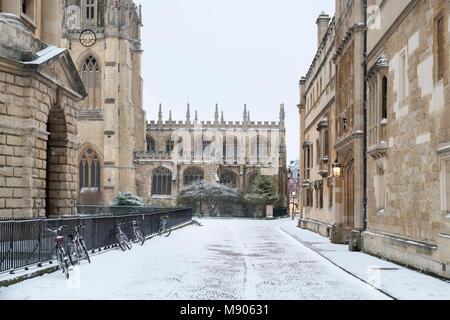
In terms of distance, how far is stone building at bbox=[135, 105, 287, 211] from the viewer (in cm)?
6725

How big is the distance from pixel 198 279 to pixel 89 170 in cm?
5189

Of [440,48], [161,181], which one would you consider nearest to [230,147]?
[161,181]

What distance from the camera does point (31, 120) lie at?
18.3 meters

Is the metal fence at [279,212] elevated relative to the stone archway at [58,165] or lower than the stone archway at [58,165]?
lower

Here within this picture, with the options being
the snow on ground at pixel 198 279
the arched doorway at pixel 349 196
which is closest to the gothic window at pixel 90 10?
the arched doorway at pixel 349 196

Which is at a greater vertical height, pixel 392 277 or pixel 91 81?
pixel 91 81

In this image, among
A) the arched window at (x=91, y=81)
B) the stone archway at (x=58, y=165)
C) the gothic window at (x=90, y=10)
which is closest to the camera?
the stone archway at (x=58, y=165)

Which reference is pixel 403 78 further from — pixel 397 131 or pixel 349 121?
pixel 349 121

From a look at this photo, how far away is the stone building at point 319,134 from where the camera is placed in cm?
2606

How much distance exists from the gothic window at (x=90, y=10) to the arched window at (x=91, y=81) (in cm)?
528

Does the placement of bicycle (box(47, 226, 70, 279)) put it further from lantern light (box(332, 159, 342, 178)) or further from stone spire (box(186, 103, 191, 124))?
stone spire (box(186, 103, 191, 124))

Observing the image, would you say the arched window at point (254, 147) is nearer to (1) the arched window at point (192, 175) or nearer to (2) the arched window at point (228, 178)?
(2) the arched window at point (228, 178)

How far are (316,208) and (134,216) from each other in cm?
→ 1356
